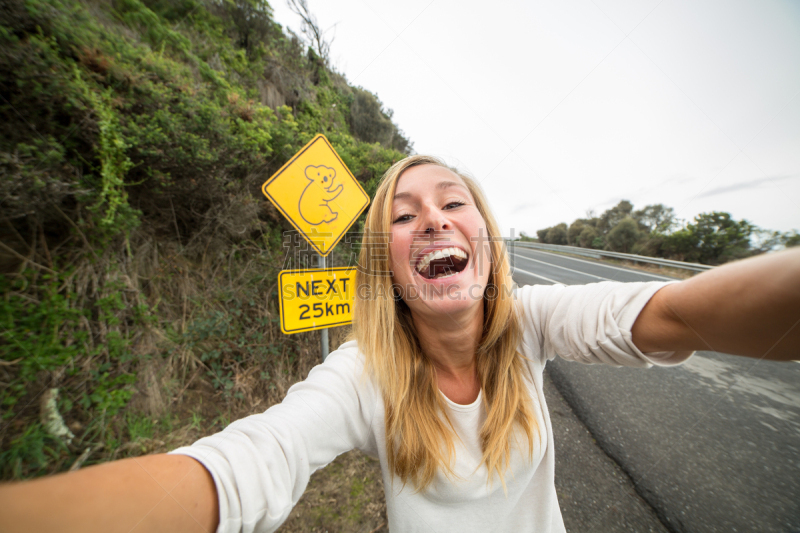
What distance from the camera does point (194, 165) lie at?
2.72 m

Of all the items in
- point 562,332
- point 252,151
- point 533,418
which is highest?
point 252,151

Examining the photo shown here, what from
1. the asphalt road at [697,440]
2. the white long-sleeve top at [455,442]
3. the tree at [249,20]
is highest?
the tree at [249,20]

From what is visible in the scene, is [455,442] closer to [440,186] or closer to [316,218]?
[440,186]

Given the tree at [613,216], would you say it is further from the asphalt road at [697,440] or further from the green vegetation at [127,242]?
the green vegetation at [127,242]

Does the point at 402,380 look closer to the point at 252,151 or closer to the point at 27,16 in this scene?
the point at 252,151

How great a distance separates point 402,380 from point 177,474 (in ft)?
2.73

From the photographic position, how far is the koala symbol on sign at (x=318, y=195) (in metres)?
2.30

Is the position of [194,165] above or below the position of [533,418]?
above

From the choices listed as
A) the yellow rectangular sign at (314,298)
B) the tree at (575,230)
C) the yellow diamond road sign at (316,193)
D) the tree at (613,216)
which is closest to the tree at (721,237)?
the tree at (613,216)

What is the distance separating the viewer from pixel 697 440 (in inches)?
87.2

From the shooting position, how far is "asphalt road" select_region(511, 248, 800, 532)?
1655 millimetres

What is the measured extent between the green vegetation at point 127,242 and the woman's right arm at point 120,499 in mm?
2344

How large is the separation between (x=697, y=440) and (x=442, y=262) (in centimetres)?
289

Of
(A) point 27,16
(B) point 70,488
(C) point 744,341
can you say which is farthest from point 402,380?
(A) point 27,16
